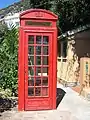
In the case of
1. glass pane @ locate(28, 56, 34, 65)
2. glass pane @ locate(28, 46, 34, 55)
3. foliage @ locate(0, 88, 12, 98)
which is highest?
glass pane @ locate(28, 46, 34, 55)

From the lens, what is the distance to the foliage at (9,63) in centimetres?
1330

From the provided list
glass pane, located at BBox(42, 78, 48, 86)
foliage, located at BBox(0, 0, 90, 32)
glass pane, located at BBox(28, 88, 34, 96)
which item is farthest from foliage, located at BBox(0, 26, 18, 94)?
foliage, located at BBox(0, 0, 90, 32)

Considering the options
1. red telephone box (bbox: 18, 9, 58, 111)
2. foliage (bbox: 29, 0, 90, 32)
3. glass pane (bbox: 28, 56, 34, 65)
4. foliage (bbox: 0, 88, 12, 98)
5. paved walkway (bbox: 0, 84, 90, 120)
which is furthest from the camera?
foliage (bbox: 29, 0, 90, 32)

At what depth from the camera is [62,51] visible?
67.3 feet

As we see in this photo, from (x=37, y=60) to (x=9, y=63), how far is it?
297cm

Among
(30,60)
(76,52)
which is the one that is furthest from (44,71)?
(76,52)

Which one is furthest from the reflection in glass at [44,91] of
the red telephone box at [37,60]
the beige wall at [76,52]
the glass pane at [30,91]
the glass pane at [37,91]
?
the beige wall at [76,52]

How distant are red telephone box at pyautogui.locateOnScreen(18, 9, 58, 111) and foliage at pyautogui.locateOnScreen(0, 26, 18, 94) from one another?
2.43 m

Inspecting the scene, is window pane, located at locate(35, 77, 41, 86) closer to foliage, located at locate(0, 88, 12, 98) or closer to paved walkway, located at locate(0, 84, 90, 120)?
paved walkway, located at locate(0, 84, 90, 120)

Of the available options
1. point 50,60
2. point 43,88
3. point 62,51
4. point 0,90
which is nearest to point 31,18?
point 50,60

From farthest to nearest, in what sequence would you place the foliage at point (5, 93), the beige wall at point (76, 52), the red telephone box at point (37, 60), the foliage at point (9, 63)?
the beige wall at point (76, 52), the foliage at point (9, 63), the foliage at point (5, 93), the red telephone box at point (37, 60)

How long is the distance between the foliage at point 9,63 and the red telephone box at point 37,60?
2.43m

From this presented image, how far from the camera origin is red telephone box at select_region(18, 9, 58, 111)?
34.8ft

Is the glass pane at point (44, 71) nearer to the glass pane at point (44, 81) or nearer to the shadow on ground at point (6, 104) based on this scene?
the glass pane at point (44, 81)
